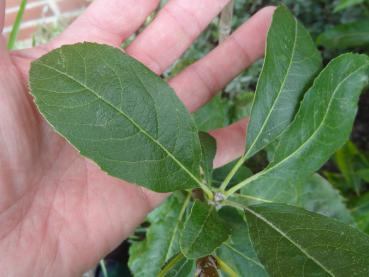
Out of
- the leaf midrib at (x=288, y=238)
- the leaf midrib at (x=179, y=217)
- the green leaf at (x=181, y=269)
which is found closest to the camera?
the leaf midrib at (x=288, y=238)

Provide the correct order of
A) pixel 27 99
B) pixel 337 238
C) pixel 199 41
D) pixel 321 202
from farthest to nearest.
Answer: pixel 199 41 → pixel 321 202 → pixel 27 99 → pixel 337 238

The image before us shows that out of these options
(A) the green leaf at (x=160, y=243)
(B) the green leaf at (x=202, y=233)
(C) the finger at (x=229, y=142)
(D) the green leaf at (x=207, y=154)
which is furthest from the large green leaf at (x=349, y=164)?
(B) the green leaf at (x=202, y=233)

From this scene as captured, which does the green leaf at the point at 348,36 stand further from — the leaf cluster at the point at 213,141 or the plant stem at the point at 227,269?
the plant stem at the point at 227,269

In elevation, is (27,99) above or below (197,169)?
above

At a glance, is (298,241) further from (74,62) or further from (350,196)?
(350,196)

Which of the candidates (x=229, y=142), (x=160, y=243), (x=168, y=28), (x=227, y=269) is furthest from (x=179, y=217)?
(x=168, y=28)

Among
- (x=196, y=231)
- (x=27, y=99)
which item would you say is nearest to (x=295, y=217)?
A: (x=196, y=231)

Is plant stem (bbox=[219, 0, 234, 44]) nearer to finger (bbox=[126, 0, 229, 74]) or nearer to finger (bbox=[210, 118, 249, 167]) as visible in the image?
finger (bbox=[126, 0, 229, 74])

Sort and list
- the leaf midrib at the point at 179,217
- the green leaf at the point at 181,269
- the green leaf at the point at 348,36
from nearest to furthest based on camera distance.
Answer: the green leaf at the point at 181,269 → the leaf midrib at the point at 179,217 → the green leaf at the point at 348,36
